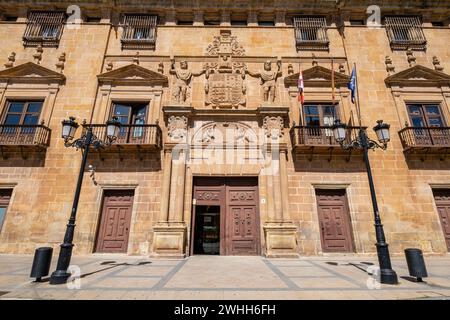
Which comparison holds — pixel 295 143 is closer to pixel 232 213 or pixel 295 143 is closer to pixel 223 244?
pixel 232 213

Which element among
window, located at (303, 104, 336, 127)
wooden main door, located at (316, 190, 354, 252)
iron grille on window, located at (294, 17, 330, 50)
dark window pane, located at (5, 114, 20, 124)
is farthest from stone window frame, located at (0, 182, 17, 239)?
iron grille on window, located at (294, 17, 330, 50)

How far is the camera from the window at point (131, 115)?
10906 mm

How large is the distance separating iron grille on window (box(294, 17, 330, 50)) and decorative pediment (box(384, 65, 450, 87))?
152 inches

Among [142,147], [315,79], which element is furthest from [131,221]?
[315,79]

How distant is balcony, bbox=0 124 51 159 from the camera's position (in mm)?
10219

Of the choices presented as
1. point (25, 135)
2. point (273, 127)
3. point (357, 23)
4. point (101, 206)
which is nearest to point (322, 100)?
point (273, 127)

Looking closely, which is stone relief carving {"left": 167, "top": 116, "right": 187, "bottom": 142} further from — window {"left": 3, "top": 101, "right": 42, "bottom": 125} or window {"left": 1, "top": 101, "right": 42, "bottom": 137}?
window {"left": 3, "top": 101, "right": 42, "bottom": 125}

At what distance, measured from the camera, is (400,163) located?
1062 cm

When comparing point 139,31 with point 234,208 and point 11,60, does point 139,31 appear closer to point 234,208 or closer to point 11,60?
point 11,60

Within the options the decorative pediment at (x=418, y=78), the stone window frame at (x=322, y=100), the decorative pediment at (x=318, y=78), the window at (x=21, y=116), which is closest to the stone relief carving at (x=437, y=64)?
the decorative pediment at (x=418, y=78)

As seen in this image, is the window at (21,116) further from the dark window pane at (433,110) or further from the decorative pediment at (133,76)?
the dark window pane at (433,110)

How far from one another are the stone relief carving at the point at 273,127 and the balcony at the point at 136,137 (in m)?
4.91

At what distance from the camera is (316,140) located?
1056cm
